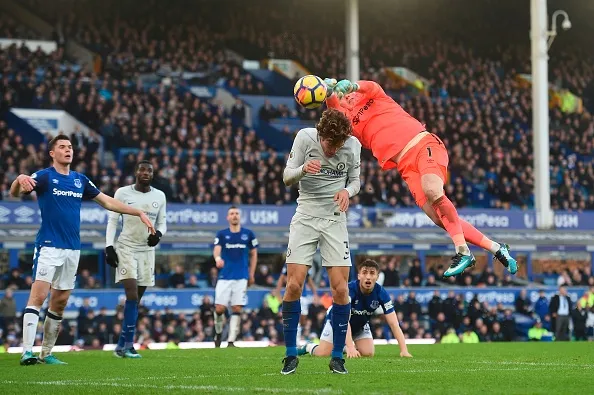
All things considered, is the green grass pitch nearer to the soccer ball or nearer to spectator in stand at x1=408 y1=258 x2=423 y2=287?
the soccer ball

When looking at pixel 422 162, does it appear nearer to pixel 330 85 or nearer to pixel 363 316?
pixel 330 85

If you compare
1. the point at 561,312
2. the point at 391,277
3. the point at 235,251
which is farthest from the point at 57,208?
the point at 561,312

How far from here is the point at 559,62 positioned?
4434 cm

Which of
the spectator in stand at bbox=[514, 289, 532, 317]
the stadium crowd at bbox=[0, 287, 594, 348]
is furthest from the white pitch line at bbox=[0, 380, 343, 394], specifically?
the spectator in stand at bbox=[514, 289, 532, 317]

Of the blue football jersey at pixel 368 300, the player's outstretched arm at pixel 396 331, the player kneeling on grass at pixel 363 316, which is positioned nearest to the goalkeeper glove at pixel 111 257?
the player kneeling on grass at pixel 363 316

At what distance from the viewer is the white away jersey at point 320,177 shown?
8.40m

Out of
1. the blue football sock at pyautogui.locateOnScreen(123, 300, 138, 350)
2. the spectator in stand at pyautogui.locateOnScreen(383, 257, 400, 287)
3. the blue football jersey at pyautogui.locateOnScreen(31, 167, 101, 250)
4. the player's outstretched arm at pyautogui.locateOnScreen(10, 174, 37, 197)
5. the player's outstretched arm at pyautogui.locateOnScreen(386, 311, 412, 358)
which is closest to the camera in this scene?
the player's outstretched arm at pyautogui.locateOnScreen(10, 174, 37, 197)

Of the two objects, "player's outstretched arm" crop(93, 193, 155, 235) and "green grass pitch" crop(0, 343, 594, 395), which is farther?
"player's outstretched arm" crop(93, 193, 155, 235)

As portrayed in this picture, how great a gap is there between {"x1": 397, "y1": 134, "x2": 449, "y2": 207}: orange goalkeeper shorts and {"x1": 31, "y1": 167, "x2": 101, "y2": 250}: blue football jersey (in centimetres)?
354

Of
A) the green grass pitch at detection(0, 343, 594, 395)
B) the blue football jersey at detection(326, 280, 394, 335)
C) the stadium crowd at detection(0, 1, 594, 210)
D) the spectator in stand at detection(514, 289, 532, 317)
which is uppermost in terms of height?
the stadium crowd at detection(0, 1, 594, 210)

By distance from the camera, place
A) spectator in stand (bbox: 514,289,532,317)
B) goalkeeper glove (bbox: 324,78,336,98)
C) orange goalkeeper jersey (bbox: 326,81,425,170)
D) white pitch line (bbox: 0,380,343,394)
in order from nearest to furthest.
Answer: white pitch line (bbox: 0,380,343,394) → goalkeeper glove (bbox: 324,78,336,98) → orange goalkeeper jersey (bbox: 326,81,425,170) → spectator in stand (bbox: 514,289,532,317)

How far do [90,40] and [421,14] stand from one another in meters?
15.9

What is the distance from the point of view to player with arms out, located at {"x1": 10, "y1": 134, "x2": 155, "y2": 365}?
34.9 feet

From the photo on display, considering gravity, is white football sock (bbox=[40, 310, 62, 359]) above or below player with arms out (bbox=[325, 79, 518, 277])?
below
